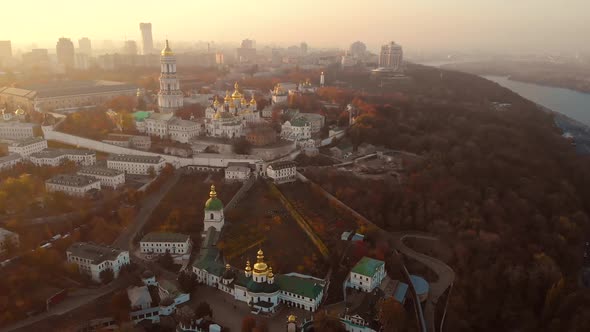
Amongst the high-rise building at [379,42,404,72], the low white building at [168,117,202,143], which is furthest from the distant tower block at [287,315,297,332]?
the high-rise building at [379,42,404,72]

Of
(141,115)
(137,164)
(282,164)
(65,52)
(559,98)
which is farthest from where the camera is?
(559,98)

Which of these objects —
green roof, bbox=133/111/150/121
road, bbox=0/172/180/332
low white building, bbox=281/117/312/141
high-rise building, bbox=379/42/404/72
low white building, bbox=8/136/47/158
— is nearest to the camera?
road, bbox=0/172/180/332

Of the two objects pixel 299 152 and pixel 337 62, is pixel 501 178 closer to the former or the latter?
pixel 299 152

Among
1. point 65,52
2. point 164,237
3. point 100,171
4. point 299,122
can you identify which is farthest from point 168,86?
point 65,52

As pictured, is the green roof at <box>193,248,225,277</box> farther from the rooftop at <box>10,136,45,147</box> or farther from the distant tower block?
the rooftop at <box>10,136,45,147</box>

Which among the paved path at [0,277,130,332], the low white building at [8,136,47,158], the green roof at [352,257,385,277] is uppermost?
the low white building at [8,136,47,158]

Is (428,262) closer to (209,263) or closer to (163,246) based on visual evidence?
(209,263)

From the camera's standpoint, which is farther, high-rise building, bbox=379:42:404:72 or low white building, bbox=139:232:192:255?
high-rise building, bbox=379:42:404:72
